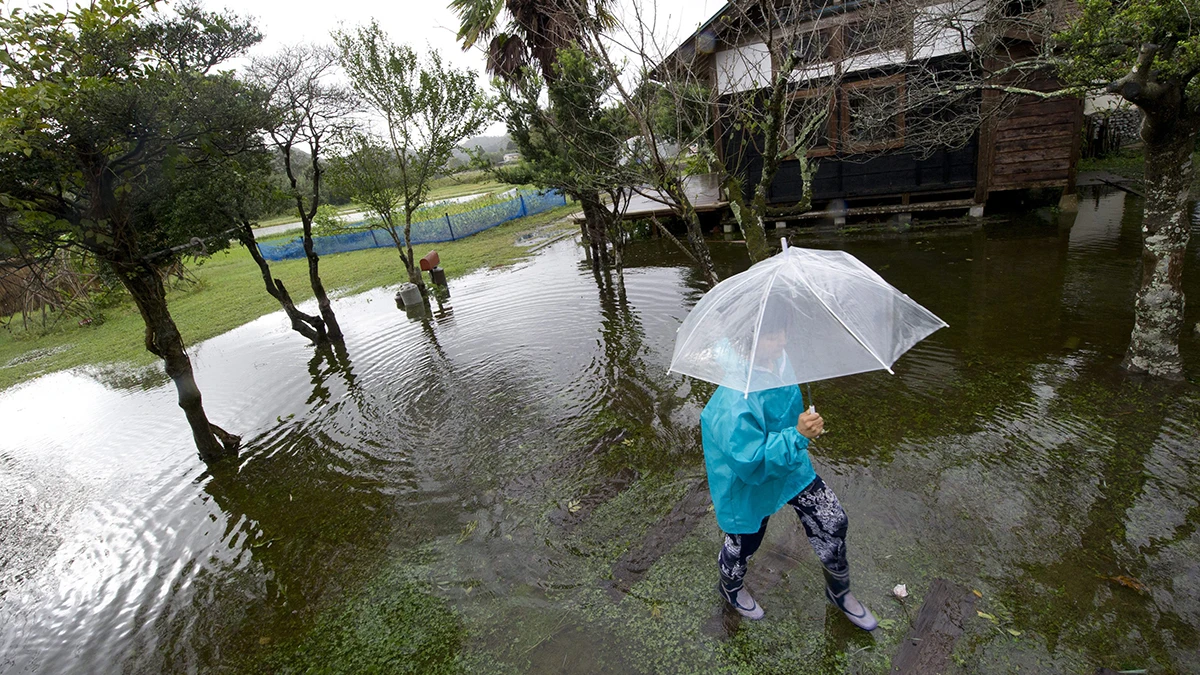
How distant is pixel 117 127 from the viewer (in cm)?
449

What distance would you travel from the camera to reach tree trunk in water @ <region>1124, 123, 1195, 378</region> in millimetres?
4391

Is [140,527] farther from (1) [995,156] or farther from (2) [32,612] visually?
(1) [995,156]

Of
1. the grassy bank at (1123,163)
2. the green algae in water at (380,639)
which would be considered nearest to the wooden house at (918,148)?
the grassy bank at (1123,163)

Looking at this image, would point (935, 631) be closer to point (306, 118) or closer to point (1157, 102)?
point (1157, 102)

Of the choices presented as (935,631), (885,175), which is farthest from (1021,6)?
(935,631)

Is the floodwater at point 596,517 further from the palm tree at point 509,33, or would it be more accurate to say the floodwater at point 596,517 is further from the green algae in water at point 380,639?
the palm tree at point 509,33

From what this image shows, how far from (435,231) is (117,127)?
59.7ft

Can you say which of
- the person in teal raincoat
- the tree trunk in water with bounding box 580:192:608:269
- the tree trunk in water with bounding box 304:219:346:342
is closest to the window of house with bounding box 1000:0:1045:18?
the person in teal raincoat

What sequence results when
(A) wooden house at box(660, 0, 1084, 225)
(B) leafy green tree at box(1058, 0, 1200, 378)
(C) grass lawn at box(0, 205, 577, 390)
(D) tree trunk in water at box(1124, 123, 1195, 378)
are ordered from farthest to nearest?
(C) grass lawn at box(0, 205, 577, 390) < (A) wooden house at box(660, 0, 1084, 225) < (D) tree trunk in water at box(1124, 123, 1195, 378) < (B) leafy green tree at box(1058, 0, 1200, 378)

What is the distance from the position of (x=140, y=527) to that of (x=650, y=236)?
13108mm

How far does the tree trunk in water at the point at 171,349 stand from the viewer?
5441 millimetres

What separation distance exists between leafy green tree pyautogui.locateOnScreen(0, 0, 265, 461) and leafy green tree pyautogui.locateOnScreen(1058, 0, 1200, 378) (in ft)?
24.8

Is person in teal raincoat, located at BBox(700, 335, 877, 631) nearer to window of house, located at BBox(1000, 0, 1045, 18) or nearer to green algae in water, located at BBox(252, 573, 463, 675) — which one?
green algae in water, located at BBox(252, 573, 463, 675)

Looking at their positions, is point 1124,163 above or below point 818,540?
below
